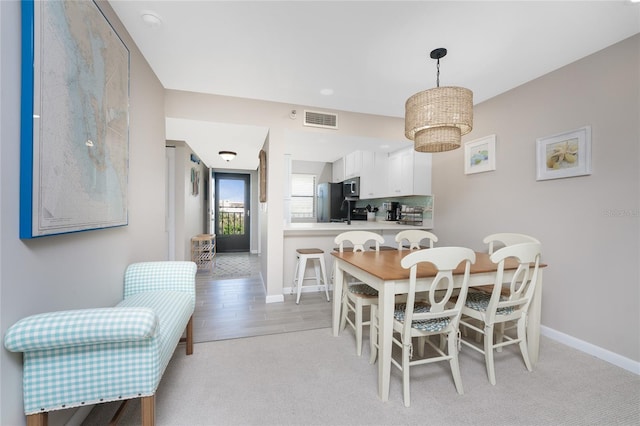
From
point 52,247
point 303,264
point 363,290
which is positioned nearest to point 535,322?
point 363,290

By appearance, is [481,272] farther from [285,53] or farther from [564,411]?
[285,53]

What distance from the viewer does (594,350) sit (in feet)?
6.65

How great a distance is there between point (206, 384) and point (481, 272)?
197 cm

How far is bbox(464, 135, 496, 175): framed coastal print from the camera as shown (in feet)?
9.45

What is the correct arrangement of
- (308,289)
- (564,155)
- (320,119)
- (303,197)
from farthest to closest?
1. (303,197)
2. (308,289)
3. (320,119)
4. (564,155)

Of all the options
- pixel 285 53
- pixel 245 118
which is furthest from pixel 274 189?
pixel 285 53

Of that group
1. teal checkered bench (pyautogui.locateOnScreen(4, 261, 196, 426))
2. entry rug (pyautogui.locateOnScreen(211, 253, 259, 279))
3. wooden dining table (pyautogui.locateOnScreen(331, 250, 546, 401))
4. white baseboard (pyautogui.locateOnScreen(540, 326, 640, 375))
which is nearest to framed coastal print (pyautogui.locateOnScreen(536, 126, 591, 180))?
wooden dining table (pyautogui.locateOnScreen(331, 250, 546, 401))

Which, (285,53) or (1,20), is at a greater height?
(285,53)

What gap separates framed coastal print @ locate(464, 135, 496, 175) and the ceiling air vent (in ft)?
5.62

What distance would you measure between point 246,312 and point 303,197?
3.73 metres

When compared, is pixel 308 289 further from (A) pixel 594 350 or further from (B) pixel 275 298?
(A) pixel 594 350

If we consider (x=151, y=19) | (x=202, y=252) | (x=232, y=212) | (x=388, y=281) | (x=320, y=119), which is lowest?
(x=202, y=252)

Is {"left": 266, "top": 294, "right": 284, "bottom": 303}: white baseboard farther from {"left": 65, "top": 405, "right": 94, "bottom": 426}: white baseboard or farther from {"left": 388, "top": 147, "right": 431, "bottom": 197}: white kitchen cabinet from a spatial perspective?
{"left": 388, "top": 147, "right": 431, "bottom": 197}: white kitchen cabinet

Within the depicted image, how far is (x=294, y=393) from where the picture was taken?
158 centimetres
